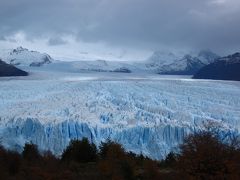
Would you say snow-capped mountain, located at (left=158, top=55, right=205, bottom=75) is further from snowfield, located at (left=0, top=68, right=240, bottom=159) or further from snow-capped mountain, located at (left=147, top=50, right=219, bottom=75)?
snowfield, located at (left=0, top=68, right=240, bottom=159)

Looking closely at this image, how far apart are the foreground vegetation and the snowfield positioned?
30.4ft

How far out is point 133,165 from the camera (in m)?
16.7

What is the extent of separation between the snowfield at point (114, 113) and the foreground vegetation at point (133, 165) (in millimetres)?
9256

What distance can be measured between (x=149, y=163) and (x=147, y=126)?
1570 centimetres

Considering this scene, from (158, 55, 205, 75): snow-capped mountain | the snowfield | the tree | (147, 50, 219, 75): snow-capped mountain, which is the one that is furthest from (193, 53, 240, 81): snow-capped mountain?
the tree

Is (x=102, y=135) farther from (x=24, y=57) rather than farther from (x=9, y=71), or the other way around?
(x=24, y=57)

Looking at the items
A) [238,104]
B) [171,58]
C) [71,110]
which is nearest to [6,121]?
[71,110]

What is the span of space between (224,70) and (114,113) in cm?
4982

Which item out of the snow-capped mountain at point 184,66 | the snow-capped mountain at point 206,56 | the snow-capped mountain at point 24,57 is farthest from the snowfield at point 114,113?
the snow-capped mountain at point 206,56

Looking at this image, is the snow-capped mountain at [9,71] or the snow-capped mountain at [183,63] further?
the snow-capped mountain at [183,63]

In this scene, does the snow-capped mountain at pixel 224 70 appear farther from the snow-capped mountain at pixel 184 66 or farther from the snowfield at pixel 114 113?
the snow-capped mountain at pixel 184 66

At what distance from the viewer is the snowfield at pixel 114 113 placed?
31.8 metres

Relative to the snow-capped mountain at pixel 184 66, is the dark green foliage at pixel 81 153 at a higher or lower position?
lower

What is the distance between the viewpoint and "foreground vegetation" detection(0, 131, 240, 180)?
41.4 ft
